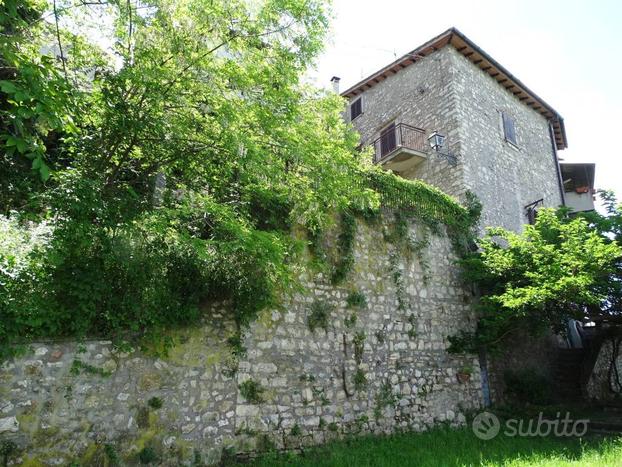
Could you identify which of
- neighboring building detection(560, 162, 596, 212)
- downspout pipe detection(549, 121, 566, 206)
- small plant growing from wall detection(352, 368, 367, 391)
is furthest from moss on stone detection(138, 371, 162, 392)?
neighboring building detection(560, 162, 596, 212)

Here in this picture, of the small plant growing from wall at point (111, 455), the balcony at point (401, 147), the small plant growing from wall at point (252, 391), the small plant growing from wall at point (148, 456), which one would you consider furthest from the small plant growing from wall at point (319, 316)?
the balcony at point (401, 147)

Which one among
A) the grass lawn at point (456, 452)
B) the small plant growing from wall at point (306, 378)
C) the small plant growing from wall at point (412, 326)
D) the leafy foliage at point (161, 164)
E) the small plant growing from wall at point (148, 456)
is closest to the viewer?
the leafy foliage at point (161, 164)

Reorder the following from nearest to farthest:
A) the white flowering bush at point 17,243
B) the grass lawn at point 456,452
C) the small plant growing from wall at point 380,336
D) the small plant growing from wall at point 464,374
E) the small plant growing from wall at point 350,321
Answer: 1. the white flowering bush at point 17,243
2. the grass lawn at point 456,452
3. the small plant growing from wall at point 350,321
4. the small plant growing from wall at point 380,336
5. the small plant growing from wall at point 464,374

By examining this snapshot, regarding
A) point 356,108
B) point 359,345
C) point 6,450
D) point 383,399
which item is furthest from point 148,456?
point 356,108

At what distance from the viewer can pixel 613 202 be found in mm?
9633

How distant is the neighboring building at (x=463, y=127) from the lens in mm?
12555

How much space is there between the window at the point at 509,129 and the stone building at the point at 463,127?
1.6 inches

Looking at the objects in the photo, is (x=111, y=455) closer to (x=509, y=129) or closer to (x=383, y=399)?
(x=383, y=399)

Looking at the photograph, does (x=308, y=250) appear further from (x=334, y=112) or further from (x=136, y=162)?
(x=136, y=162)

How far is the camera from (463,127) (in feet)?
41.2

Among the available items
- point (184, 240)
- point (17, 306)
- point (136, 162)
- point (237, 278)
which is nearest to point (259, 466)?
point (237, 278)

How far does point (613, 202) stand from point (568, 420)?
4.94 meters

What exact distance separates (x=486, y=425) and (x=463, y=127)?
820cm

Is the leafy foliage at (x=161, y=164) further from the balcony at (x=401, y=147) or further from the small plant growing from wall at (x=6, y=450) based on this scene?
the balcony at (x=401, y=147)
